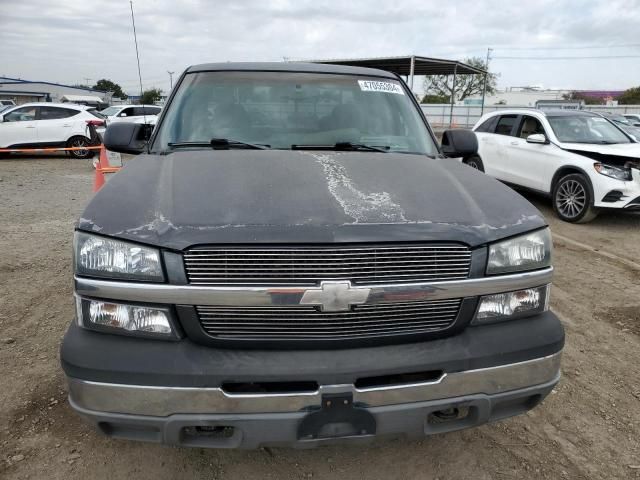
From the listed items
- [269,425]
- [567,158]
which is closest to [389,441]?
[269,425]

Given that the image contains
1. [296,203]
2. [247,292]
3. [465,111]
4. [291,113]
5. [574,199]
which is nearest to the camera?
[247,292]

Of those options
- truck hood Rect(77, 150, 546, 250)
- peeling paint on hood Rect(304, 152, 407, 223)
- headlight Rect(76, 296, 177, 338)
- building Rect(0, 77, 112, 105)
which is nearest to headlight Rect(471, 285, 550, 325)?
truck hood Rect(77, 150, 546, 250)

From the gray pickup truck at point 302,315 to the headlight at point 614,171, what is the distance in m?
5.92

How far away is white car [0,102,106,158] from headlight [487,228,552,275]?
15.0 m

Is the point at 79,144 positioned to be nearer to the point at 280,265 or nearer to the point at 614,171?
the point at 614,171

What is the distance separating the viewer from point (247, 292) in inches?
70.7

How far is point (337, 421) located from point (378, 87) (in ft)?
8.08

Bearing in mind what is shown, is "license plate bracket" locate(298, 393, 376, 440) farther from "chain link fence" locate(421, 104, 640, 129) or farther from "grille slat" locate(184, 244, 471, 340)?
"chain link fence" locate(421, 104, 640, 129)

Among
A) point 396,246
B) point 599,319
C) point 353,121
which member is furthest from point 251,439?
point 599,319

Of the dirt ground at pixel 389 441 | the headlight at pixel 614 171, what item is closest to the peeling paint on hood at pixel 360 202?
the dirt ground at pixel 389 441

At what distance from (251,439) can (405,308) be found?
76cm

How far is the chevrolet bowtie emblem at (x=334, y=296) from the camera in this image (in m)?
1.80

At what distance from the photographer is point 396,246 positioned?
6.13 feet

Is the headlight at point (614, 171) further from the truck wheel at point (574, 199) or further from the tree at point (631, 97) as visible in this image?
the tree at point (631, 97)
